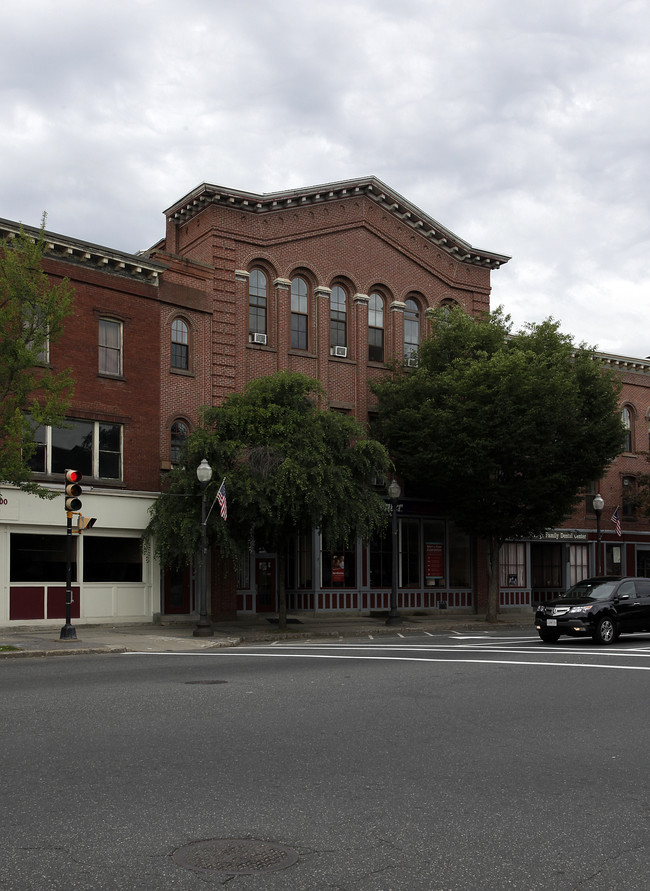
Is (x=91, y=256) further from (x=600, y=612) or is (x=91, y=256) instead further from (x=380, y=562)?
(x=600, y=612)

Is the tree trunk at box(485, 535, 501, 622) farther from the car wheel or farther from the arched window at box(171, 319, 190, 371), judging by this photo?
the arched window at box(171, 319, 190, 371)

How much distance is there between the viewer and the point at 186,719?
10.1m

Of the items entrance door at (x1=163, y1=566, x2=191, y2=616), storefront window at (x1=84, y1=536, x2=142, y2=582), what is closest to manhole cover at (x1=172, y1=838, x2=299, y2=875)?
storefront window at (x1=84, y1=536, x2=142, y2=582)

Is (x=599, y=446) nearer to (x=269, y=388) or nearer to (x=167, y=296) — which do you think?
(x=269, y=388)

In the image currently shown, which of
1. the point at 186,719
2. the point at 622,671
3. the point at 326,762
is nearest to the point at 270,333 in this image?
the point at 622,671

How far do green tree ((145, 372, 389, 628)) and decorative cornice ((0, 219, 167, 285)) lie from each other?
5262 millimetres

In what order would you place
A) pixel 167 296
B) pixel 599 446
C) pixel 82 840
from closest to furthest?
pixel 82 840
pixel 167 296
pixel 599 446

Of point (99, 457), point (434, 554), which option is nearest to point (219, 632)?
point (99, 457)

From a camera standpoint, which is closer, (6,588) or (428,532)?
(6,588)

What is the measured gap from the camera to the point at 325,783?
7.31m

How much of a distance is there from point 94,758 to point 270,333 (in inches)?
1007

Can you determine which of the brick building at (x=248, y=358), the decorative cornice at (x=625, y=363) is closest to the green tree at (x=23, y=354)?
the brick building at (x=248, y=358)

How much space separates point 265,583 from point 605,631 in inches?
523

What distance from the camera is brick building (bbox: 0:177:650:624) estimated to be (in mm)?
27234
